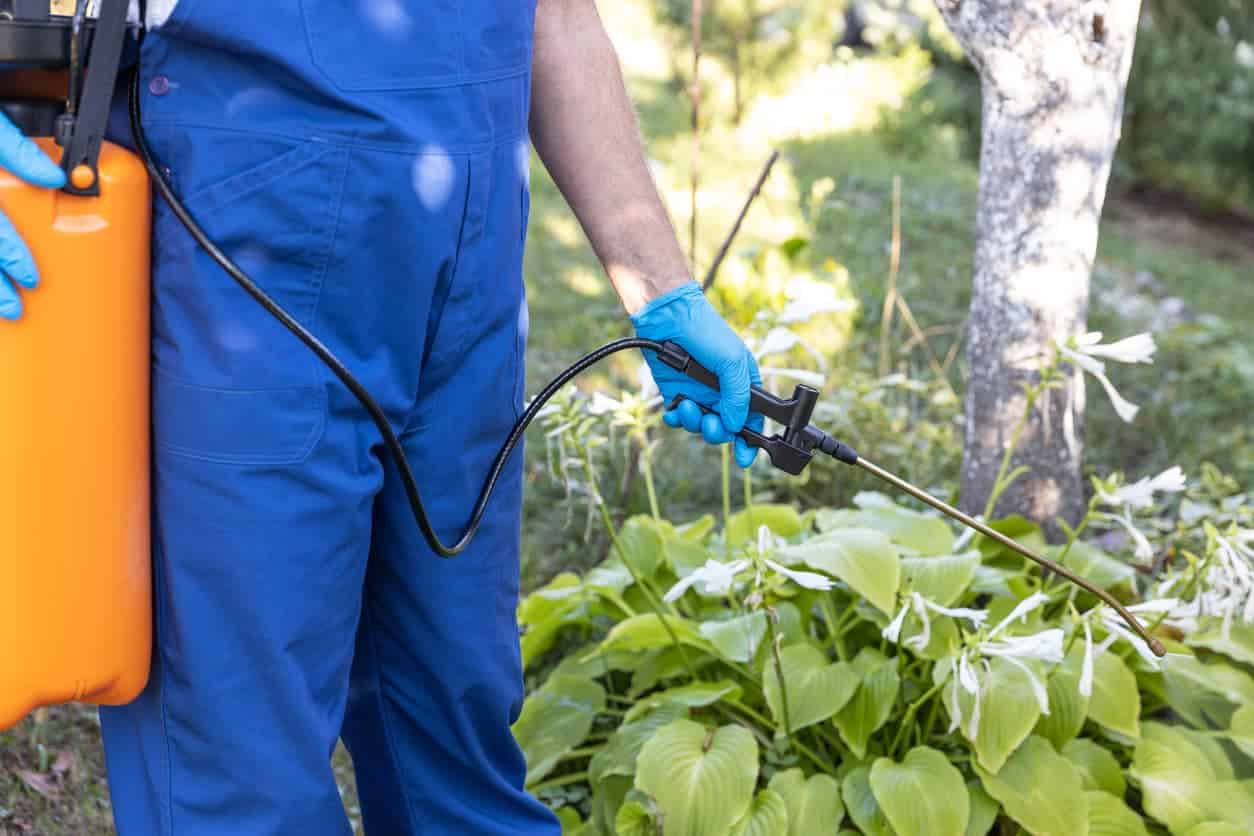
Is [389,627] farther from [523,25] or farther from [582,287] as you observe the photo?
[582,287]

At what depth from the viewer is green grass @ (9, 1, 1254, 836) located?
294 cm

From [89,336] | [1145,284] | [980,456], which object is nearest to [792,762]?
[980,456]

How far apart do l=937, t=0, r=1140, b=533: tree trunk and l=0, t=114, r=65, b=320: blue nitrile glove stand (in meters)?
1.71

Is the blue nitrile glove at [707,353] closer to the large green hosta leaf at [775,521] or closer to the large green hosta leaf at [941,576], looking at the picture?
the large green hosta leaf at [941,576]

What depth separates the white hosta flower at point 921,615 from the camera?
71.1 inches

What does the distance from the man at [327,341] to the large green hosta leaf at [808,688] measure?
58 cm

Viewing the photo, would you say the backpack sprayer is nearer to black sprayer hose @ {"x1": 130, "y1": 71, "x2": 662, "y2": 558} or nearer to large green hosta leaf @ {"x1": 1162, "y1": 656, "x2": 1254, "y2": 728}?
black sprayer hose @ {"x1": 130, "y1": 71, "x2": 662, "y2": 558}

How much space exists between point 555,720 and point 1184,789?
3.28 feet

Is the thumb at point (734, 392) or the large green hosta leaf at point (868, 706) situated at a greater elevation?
the thumb at point (734, 392)

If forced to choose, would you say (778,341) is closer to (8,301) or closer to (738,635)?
(738,635)

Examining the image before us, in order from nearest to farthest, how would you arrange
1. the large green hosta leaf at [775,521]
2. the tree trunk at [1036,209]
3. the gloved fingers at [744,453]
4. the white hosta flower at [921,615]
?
the gloved fingers at [744,453] < the white hosta flower at [921,615] < the tree trunk at [1036,209] < the large green hosta leaf at [775,521]

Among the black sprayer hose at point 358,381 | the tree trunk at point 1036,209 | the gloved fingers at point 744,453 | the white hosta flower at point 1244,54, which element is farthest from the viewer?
the white hosta flower at point 1244,54

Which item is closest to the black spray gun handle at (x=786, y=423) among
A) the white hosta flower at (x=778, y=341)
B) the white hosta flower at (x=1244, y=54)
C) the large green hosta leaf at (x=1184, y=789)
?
the white hosta flower at (x=778, y=341)

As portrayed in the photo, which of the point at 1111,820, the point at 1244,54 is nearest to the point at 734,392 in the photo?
the point at 1111,820
